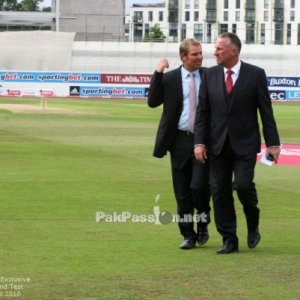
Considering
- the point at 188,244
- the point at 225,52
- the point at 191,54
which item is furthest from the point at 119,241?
the point at 225,52

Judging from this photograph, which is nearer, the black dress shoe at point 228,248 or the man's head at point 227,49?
the man's head at point 227,49

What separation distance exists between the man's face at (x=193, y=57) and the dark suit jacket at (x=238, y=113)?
37cm

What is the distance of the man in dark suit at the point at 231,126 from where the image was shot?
31.1 feet

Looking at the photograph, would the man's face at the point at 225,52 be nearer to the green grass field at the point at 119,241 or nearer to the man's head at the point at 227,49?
the man's head at the point at 227,49

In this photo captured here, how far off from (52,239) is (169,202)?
13.2 ft

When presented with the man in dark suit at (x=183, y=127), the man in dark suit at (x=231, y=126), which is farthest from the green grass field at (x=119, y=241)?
the man in dark suit at (x=231, y=126)

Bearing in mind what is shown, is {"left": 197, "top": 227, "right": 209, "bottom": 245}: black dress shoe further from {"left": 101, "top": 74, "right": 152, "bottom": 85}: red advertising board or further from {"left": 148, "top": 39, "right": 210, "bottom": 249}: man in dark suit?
{"left": 101, "top": 74, "right": 152, "bottom": 85}: red advertising board

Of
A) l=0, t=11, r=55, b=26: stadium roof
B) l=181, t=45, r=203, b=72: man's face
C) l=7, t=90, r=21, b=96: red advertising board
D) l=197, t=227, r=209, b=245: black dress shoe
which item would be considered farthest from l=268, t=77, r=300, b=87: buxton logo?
l=181, t=45, r=203, b=72: man's face

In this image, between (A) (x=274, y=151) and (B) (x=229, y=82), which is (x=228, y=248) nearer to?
(A) (x=274, y=151)

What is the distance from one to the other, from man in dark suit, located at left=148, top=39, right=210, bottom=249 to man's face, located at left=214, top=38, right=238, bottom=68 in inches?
18.9

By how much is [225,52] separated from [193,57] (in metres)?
0.51

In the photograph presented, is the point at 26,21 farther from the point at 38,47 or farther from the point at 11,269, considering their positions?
the point at 11,269

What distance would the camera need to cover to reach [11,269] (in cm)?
869

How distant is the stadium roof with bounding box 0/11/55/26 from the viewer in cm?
10212
